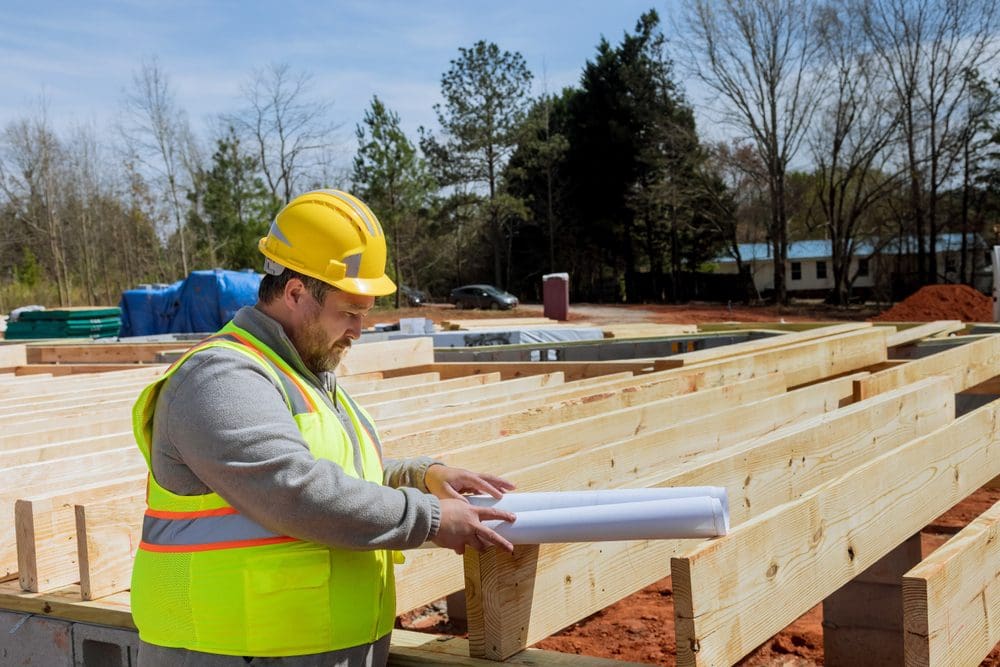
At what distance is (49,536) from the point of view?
3152 millimetres

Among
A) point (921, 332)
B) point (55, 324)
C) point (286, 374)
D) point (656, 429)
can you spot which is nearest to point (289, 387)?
point (286, 374)

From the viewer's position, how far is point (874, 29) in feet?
124

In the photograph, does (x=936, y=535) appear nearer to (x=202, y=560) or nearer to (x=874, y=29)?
(x=202, y=560)

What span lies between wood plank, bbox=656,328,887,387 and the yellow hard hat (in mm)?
3965

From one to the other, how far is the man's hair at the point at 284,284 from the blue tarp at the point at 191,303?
20692mm

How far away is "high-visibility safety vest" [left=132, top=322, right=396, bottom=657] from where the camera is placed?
6.62 feet

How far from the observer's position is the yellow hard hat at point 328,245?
219 centimetres

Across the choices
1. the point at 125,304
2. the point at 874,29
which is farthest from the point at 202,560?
the point at 874,29

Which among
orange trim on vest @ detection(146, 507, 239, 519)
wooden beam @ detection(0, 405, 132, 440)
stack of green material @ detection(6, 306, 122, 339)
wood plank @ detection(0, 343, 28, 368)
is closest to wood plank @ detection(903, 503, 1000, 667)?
orange trim on vest @ detection(146, 507, 239, 519)

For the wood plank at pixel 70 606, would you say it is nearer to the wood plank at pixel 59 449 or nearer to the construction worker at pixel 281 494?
the construction worker at pixel 281 494

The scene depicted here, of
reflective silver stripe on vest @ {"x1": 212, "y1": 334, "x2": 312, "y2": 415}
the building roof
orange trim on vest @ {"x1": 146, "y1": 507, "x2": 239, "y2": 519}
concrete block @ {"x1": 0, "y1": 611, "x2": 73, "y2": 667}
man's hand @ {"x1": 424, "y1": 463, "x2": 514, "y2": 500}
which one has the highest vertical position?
the building roof

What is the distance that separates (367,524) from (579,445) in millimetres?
2196

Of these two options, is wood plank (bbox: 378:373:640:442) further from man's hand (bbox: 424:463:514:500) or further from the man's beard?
the man's beard

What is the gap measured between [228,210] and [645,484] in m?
44.4
